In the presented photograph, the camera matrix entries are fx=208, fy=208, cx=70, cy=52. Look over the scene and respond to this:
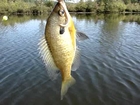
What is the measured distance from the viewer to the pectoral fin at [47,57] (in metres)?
2.01

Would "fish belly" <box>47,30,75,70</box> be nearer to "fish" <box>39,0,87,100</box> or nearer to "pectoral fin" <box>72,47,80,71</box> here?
"fish" <box>39,0,87,100</box>

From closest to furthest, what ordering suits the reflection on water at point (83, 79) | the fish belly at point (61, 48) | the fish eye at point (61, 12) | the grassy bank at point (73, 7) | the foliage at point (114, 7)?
the fish eye at point (61, 12)
the fish belly at point (61, 48)
the reflection on water at point (83, 79)
the grassy bank at point (73, 7)
the foliage at point (114, 7)

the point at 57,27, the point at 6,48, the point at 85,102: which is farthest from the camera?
the point at 6,48

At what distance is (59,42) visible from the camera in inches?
75.3

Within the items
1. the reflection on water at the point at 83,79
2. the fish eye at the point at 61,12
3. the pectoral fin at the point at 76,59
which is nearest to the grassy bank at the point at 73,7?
the reflection on water at the point at 83,79

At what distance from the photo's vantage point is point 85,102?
8125 mm

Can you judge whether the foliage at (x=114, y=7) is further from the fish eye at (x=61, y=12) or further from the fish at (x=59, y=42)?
the fish eye at (x=61, y=12)

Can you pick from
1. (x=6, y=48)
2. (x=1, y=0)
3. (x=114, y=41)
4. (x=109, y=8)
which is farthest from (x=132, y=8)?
(x=6, y=48)

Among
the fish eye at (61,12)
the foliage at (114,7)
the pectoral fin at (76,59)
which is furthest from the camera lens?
the foliage at (114,7)

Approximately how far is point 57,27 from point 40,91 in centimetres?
755

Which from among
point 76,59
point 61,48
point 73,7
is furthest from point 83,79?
point 73,7

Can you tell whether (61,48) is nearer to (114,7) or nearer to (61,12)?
(61,12)

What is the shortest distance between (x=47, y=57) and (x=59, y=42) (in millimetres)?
250

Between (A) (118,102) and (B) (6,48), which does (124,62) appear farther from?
(B) (6,48)
